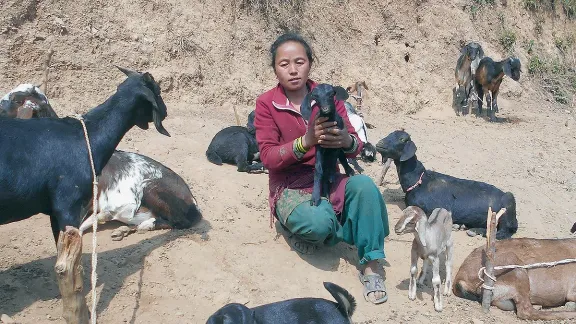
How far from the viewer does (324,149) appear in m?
4.29

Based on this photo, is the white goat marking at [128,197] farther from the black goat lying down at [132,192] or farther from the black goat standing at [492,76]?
the black goat standing at [492,76]

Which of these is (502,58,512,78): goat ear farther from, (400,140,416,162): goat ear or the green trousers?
the green trousers

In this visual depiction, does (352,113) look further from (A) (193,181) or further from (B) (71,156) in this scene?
(B) (71,156)

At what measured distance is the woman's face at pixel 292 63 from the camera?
435 cm

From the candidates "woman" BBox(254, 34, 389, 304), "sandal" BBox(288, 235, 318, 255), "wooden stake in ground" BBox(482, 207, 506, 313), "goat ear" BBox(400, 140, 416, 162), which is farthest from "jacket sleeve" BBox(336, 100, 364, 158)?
"goat ear" BBox(400, 140, 416, 162)

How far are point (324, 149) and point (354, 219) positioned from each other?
567 mm

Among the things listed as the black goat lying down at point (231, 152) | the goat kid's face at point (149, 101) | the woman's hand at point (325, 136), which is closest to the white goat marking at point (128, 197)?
the goat kid's face at point (149, 101)

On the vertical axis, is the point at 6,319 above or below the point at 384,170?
below

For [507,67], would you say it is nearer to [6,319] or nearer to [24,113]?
[24,113]

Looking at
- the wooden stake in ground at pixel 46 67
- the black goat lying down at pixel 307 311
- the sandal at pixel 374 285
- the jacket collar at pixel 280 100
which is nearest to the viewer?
the black goat lying down at pixel 307 311

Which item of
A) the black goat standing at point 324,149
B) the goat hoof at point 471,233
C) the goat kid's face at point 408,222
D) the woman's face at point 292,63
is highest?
the woman's face at point 292,63

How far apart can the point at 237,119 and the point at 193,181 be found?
2.72 m

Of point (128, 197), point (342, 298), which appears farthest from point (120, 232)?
point (342, 298)

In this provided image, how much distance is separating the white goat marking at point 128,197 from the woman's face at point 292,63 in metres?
1.69
